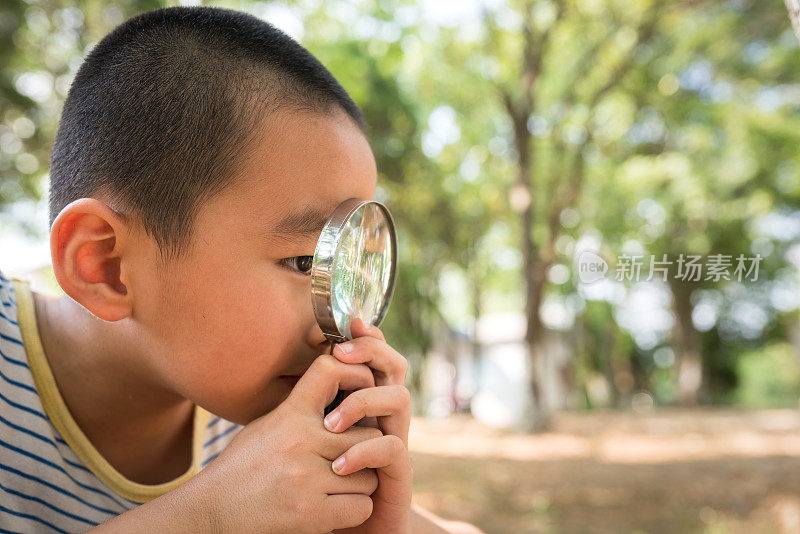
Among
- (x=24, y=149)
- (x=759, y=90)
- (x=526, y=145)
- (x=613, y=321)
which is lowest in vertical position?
(x=613, y=321)

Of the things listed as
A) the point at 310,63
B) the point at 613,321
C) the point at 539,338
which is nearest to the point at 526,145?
the point at 539,338

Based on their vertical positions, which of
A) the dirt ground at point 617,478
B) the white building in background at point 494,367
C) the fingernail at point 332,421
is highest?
the fingernail at point 332,421

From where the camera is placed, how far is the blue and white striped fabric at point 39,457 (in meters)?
1.43

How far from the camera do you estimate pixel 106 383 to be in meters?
1.60

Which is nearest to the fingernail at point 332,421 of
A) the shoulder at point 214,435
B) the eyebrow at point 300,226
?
the eyebrow at point 300,226

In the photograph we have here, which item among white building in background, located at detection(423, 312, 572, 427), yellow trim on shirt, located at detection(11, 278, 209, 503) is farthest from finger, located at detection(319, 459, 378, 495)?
white building in background, located at detection(423, 312, 572, 427)

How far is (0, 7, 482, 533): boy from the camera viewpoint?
3.96 ft

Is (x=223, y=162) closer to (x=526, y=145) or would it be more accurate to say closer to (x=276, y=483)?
(x=276, y=483)

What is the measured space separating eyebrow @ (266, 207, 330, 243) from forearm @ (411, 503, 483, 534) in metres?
0.81

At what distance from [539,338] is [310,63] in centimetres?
1064

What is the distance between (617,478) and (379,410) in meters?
7.17

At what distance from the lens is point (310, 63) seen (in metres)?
1.59

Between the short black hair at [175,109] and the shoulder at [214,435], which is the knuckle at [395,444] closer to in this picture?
the short black hair at [175,109]

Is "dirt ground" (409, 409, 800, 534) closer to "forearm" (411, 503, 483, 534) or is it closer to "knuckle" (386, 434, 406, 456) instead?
"forearm" (411, 503, 483, 534)
